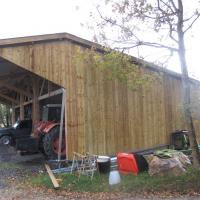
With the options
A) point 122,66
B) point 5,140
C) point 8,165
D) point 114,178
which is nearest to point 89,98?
point 122,66

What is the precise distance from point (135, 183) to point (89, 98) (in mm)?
4582

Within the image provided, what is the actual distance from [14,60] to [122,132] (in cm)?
466

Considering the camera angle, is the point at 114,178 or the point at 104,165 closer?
the point at 114,178

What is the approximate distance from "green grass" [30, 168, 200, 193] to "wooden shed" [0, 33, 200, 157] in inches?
96.3

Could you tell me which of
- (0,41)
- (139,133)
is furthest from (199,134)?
(0,41)

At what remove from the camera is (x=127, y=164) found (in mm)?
12000

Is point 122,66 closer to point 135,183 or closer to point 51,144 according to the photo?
point 135,183

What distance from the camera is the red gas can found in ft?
38.8

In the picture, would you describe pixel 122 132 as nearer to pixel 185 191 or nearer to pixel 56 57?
pixel 56 57

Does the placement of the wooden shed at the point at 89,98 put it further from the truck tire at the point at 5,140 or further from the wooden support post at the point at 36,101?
the truck tire at the point at 5,140

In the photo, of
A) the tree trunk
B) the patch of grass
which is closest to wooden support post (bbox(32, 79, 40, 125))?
the patch of grass

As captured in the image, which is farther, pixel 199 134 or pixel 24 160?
pixel 199 134

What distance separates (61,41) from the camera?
1392 centimetres

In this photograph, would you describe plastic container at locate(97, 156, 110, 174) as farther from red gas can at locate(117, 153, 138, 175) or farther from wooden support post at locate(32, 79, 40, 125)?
wooden support post at locate(32, 79, 40, 125)
